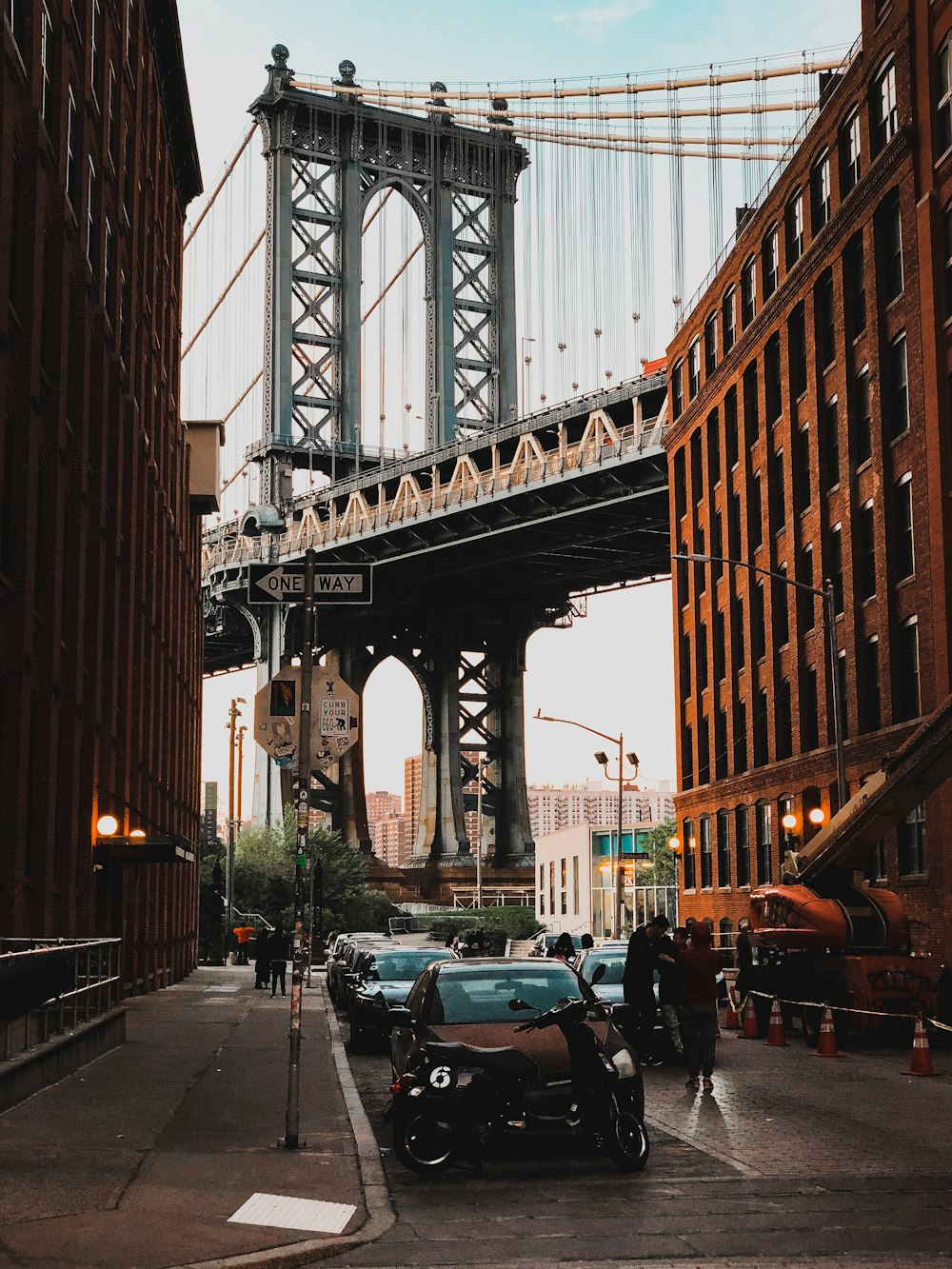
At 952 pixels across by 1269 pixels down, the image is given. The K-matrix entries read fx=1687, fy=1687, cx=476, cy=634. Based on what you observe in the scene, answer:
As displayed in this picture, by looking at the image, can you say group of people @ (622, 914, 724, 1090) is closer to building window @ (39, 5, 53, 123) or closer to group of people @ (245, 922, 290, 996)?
building window @ (39, 5, 53, 123)

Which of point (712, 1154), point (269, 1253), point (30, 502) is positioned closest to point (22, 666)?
point (30, 502)

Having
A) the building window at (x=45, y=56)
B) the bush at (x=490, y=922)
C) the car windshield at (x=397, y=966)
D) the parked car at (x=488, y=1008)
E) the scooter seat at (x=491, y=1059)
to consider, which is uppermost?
the building window at (x=45, y=56)

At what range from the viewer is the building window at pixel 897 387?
119ft

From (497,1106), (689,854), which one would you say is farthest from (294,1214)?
(689,854)

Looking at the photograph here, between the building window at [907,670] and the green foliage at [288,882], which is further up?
the building window at [907,670]

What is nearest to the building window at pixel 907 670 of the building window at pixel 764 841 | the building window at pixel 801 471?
the building window at pixel 801 471

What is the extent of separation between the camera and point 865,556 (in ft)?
127

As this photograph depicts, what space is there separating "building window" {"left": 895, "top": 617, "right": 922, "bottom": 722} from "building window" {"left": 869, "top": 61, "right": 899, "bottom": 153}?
1066 centimetres

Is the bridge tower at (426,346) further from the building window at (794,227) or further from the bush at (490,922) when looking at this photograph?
the building window at (794,227)

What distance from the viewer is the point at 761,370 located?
1859 inches

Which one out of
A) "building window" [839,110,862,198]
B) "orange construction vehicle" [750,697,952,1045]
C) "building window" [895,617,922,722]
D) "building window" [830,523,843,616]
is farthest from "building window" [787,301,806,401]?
"orange construction vehicle" [750,697,952,1045]

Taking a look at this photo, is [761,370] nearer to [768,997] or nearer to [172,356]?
[172,356]

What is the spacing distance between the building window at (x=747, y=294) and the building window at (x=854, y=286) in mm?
8591

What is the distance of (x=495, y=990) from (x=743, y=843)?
35706 mm
